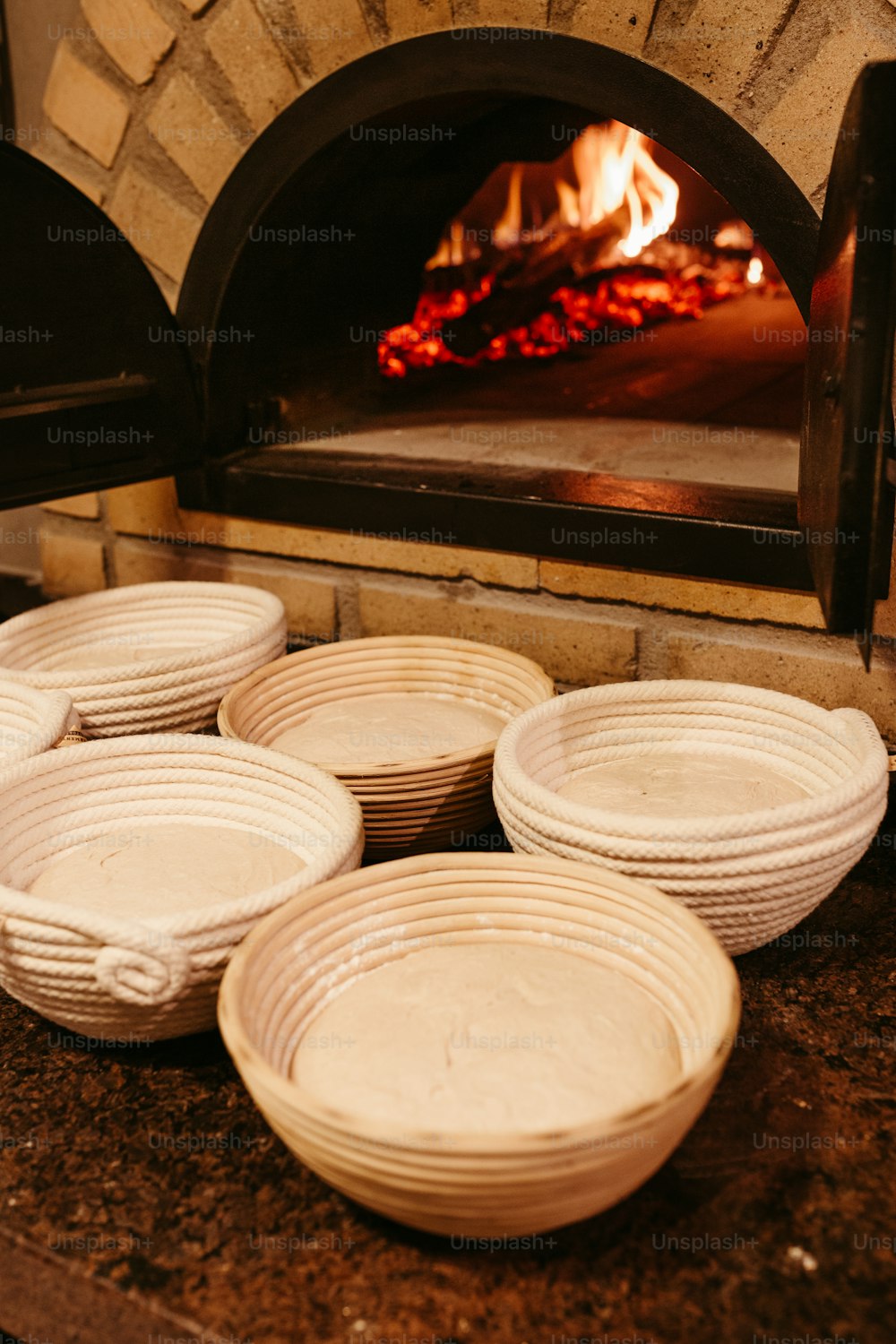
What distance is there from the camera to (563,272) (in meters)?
2.85

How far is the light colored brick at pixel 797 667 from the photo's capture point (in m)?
1.64

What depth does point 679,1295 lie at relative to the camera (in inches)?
38.1

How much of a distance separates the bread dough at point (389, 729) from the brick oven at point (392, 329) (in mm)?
233

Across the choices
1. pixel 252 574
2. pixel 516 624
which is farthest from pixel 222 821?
pixel 252 574

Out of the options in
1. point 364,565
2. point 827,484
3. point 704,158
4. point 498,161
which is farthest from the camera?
point 498,161

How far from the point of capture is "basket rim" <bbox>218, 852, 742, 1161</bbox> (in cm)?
87

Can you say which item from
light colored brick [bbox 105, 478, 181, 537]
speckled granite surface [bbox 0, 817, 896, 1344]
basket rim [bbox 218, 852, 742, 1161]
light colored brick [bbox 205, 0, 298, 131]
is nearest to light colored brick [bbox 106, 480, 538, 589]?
light colored brick [bbox 105, 478, 181, 537]

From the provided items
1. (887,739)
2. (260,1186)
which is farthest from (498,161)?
(260,1186)

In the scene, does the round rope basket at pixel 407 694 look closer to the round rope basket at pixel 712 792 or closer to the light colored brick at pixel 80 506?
the round rope basket at pixel 712 792

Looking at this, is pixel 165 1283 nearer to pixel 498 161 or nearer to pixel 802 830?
pixel 802 830

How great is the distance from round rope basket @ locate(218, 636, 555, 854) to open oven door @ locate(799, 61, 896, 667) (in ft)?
1.65

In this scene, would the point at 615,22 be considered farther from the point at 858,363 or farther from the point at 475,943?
the point at 475,943

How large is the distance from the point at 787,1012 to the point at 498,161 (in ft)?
5.42

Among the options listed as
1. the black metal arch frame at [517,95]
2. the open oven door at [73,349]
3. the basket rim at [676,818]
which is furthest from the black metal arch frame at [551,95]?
the basket rim at [676,818]
